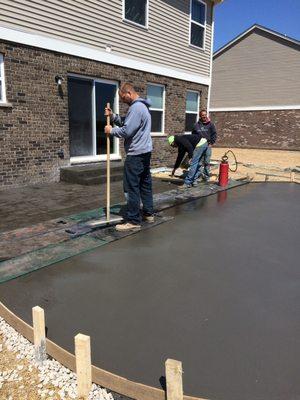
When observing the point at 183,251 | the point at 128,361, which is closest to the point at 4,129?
the point at 183,251

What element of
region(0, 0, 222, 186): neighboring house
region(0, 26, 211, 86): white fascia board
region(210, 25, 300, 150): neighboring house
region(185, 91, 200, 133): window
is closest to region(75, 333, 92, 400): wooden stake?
region(0, 0, 222, 186): neighboring house

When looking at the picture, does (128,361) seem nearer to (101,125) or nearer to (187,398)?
(187,398)

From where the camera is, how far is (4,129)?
744 cm

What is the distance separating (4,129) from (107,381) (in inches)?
256

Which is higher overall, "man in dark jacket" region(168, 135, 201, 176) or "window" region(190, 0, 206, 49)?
"window" region(190, 0, 206, 49)

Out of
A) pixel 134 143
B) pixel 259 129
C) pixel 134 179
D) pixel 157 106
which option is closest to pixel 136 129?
pixel 134 143

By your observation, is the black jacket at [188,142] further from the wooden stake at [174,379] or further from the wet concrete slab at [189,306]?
the wooden stake at [174,379]

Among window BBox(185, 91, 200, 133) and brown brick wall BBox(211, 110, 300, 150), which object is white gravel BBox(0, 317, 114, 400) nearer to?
window BBox(185, 91, 200, 133)

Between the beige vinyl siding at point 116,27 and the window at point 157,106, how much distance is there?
86 cm

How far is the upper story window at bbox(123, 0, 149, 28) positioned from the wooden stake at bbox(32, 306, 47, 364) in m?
9.53

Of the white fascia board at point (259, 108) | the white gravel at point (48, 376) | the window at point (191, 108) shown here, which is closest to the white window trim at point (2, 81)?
the white gravel at point (48, 376)

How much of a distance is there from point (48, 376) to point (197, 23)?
13249 mm

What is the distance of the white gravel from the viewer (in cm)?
221

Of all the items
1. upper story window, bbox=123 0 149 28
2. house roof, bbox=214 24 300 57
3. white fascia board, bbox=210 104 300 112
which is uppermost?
house roof, bbox=214 24 300 57
